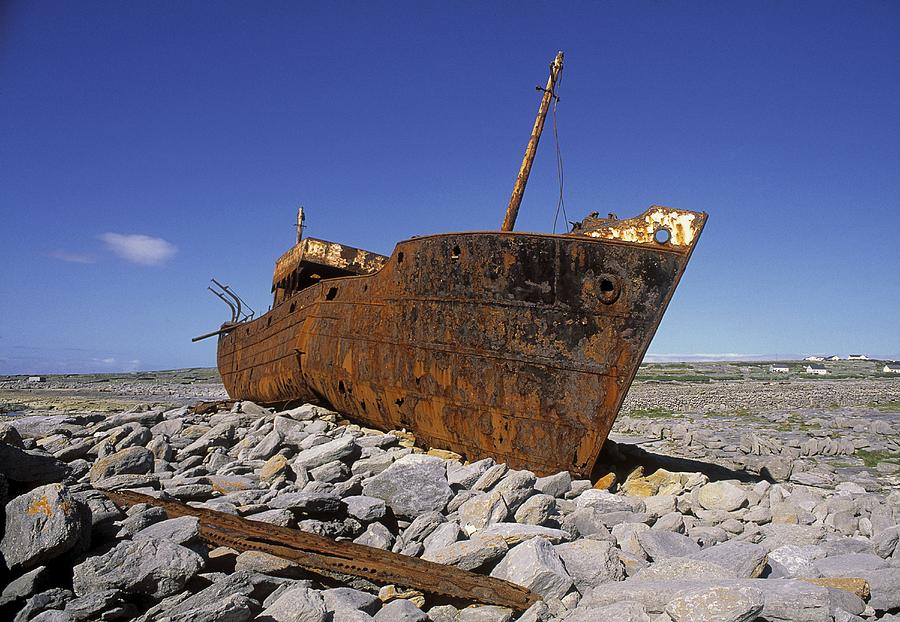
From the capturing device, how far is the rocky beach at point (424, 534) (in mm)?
2539

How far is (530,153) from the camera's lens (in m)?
7.29

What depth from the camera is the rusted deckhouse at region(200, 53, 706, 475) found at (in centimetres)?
479

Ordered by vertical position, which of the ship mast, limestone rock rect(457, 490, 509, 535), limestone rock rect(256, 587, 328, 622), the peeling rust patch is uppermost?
the ship mast

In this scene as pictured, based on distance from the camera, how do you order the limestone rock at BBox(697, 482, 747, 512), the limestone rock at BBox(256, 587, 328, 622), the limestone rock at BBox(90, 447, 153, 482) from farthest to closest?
the limestone rock at BBox(90, 447, 153, 482), the limestone rock at BBox(697, 482, 747, 512), the limestone rock at BBox(256, 587, 328, 622)

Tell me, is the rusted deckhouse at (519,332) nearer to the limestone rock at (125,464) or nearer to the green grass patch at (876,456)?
the limestone rock at (125,464)

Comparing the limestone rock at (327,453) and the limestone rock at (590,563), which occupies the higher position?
the limestone rock at (327,453)

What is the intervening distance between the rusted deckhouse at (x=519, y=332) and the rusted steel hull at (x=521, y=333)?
10 millimetres

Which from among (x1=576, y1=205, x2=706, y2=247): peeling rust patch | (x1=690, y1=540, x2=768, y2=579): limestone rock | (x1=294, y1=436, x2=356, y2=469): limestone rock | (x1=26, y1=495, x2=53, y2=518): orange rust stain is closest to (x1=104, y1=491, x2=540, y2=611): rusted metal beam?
(x1=26, y1=495, x2=53, y2=518): orange rust stain

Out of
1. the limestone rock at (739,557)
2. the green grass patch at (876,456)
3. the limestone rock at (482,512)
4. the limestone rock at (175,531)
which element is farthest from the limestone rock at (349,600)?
the green grass patch at (876,456)

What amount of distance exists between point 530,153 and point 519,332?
3149mm

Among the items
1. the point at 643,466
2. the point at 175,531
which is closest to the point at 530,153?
the point at 643,466

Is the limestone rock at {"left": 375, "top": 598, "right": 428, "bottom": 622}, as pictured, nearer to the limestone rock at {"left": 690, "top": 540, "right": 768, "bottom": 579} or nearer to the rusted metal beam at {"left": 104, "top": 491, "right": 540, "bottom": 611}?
the rusted metal beam at {"left": 104, "top": 491, "right": 540, "bottom": 611}

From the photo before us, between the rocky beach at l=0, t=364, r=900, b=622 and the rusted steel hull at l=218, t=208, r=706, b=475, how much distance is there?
1.24 feet

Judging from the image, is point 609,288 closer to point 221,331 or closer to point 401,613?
point 401,613
